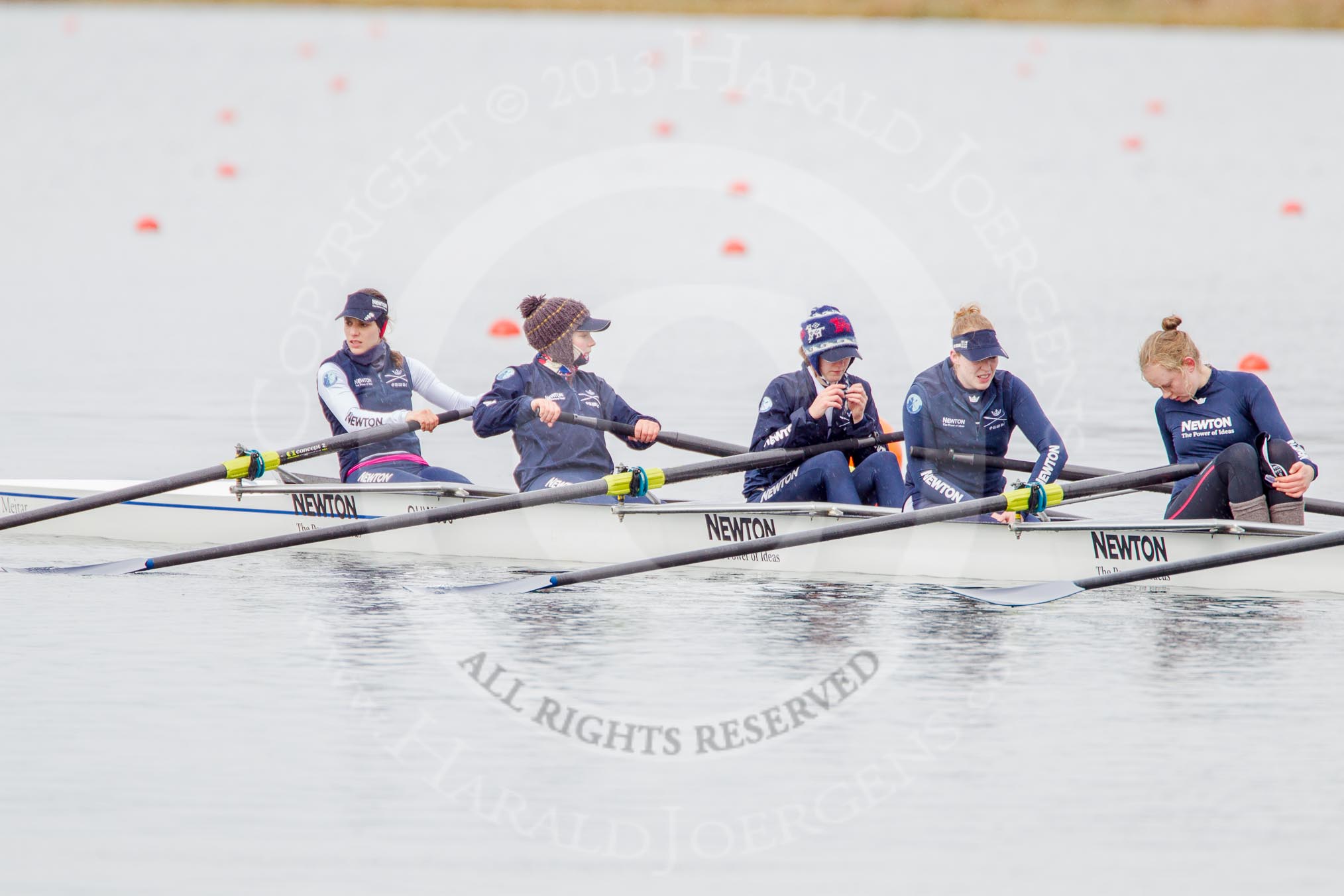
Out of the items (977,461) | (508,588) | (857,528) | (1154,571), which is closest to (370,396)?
(508,588)

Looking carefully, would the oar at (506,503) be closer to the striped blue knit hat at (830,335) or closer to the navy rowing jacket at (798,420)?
the navy rowing jacket at (798,420)

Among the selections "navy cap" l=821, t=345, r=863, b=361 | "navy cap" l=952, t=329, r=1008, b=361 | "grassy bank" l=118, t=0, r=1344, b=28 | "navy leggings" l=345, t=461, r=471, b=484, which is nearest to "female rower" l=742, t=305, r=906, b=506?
"navy cap" l=821, t=345, r=863, b=361

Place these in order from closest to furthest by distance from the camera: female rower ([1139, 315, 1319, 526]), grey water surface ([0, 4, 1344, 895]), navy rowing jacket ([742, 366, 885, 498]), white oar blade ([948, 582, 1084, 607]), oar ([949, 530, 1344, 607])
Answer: grey water surface ([0, 4, 1344, 895]), oar ([949, 530, 1344, 607]), white oar blade ([948, 582, 1084, 607]), female rower ([1139, 315, 1319, 526]), navy rowing jacket ([742, 366, 885, 498])

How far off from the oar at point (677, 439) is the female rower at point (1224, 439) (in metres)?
2.18

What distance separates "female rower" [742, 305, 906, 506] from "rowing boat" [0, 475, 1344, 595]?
0.33 m

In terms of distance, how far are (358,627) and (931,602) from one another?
2602 millimetres

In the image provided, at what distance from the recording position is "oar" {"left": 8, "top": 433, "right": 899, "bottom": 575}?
9.65 meters

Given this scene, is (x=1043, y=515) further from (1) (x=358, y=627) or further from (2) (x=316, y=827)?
(2) (x=316, y=827)

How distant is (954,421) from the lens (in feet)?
31.6

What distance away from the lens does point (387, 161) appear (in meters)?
32.2

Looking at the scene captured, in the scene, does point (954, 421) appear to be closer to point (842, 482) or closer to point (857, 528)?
point (842, 482)

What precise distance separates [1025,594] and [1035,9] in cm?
5282

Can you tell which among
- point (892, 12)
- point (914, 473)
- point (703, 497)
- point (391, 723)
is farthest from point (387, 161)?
point (892, 12)

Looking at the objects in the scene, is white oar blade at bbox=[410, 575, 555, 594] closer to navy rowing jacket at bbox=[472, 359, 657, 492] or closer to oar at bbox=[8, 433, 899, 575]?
oar at bbox=[8, 433, 899, 575]
